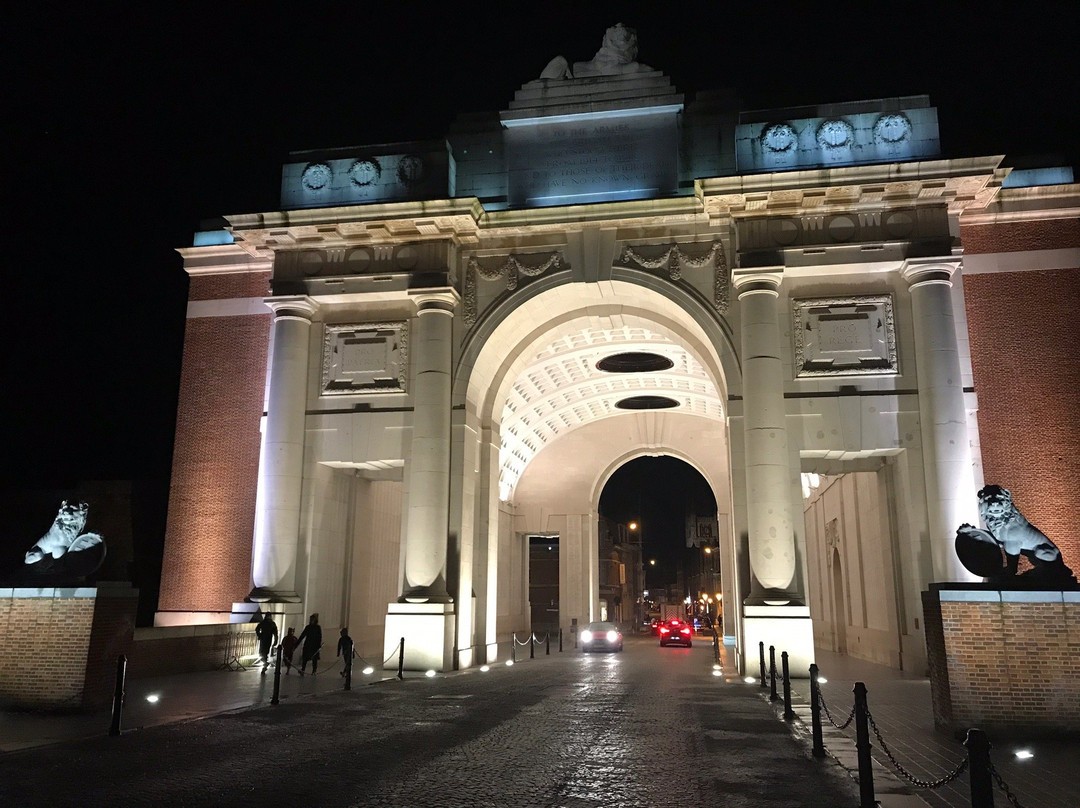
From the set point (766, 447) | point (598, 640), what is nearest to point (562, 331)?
point (766, 447)

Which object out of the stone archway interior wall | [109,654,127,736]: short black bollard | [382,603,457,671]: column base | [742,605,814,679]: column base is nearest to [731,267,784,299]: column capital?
the stone archway interior wall

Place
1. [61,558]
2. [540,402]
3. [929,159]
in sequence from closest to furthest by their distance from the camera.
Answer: [61,558], [929,159], [540,402]

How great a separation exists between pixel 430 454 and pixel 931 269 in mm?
13163

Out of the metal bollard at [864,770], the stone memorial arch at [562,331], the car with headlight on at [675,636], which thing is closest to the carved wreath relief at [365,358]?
the stone memorial arch at [562,331]

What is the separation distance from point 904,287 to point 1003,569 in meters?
11.5

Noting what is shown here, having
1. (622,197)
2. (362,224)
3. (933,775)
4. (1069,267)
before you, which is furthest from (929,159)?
(933,775)

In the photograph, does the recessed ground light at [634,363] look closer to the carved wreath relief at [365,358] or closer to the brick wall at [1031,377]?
the carved wreath relief at [365,358]

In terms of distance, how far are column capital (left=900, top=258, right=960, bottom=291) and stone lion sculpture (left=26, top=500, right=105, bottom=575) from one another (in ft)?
60.7

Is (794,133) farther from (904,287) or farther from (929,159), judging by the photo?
(904,287)

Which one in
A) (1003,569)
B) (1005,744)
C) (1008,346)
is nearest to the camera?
(1005,744)

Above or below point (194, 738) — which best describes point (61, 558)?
above

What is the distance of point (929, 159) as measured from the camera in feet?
68.2

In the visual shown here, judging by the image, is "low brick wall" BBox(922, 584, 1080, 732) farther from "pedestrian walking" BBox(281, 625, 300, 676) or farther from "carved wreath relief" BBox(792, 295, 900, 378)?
"pedestrian walking" BBox(281, 625, 300, 676)

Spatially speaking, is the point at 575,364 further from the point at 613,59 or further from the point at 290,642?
the point at 290,642
